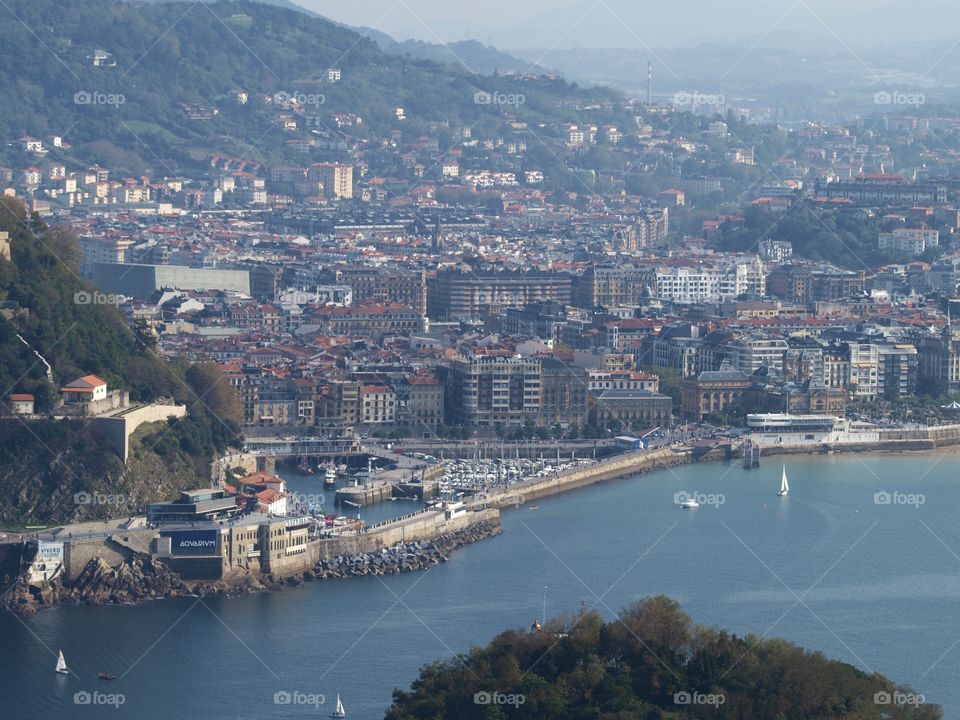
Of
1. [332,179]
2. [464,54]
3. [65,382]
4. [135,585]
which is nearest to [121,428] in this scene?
[65,382]

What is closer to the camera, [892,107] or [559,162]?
[559,162]

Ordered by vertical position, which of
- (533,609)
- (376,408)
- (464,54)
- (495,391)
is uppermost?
(464,54)

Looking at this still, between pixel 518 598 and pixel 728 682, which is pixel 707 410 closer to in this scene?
pixel 518 598

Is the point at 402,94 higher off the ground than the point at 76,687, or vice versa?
the point at 402,94

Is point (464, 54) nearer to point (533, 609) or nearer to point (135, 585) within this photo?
point (135, 585)

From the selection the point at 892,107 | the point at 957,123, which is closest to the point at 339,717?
the point at 957,123

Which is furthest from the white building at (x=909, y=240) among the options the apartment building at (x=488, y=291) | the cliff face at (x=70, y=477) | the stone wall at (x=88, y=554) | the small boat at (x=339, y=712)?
the small boat at (x=339, y=712)
